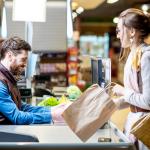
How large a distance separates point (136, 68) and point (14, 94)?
1.03 meters

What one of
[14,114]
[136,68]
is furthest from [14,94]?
[136,68]

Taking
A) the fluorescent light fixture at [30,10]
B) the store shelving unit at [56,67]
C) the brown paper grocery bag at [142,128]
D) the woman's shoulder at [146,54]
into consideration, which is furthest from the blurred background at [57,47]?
the brown paper grocery bag at [142,128]

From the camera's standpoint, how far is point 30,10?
7.94ft

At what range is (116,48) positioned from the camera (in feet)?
Answer: 55.4

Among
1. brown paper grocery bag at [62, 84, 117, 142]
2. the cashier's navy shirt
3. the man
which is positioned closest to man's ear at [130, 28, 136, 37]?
brown paper grocery bag at [62, 84, 117, 142]

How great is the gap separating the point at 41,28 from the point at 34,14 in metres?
1.30

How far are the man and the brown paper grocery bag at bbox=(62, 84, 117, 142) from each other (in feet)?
1.55

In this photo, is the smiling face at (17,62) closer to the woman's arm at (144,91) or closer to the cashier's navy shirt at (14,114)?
the cashier's navy shirt at (14,114)

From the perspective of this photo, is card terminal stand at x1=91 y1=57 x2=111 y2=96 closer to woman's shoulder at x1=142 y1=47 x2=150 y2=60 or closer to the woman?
the woman

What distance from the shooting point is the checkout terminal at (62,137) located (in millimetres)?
1154

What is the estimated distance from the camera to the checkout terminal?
1.15 metres

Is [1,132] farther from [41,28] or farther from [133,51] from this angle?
[41,28]

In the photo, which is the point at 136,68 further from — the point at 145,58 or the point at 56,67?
the point at 56,67

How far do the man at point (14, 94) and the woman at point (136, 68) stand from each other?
0.57 m
